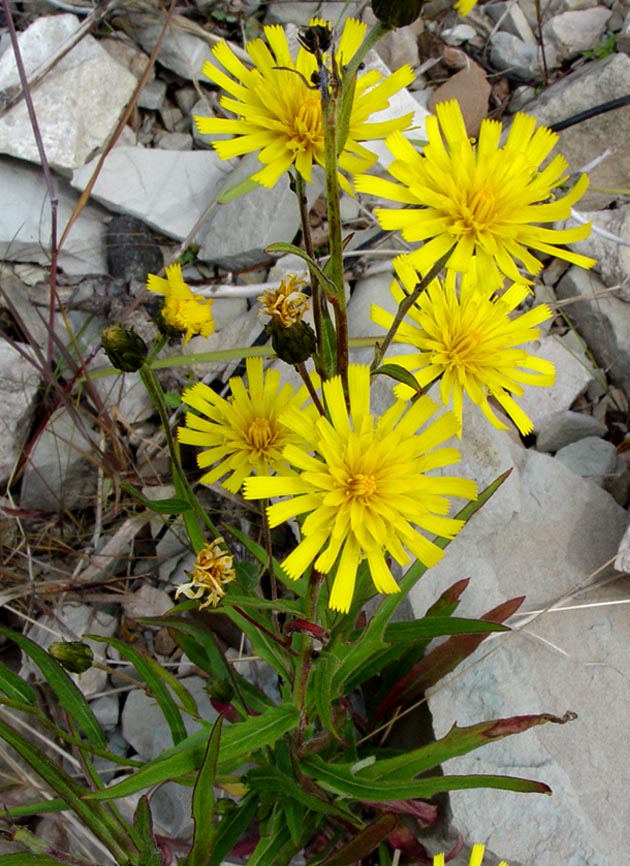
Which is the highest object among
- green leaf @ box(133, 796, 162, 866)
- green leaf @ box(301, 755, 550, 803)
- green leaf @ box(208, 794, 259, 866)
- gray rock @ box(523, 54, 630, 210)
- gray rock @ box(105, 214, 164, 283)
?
gray rock @ box(523, 54, 630, 210)

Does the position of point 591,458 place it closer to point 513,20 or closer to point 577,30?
point 577,30

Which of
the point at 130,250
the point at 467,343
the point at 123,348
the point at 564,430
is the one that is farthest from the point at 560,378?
the point at 123,348

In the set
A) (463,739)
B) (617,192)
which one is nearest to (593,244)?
(617,192)

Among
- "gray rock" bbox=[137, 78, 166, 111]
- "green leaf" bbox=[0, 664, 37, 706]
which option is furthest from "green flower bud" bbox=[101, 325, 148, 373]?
"gray rock" bbox=[137, 78, 166, 111]

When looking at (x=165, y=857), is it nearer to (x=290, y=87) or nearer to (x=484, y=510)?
(x=484, y=510)

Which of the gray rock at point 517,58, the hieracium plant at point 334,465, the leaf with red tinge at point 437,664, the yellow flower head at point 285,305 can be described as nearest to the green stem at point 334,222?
the hieracium plant at point 334,465

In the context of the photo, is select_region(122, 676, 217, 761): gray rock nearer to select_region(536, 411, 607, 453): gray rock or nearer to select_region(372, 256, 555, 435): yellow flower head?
select_region(372, 256, 555, 435): yellow flower head

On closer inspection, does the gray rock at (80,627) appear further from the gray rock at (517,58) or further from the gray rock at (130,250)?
the gray rock at (517,58)
